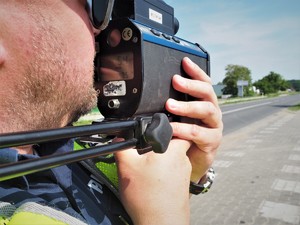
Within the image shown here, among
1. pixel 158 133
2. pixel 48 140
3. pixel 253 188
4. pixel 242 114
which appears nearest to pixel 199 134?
pixel 158 133

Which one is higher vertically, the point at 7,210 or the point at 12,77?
the point at 12,77

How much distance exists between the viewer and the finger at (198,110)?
1.25m

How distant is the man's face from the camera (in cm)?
95

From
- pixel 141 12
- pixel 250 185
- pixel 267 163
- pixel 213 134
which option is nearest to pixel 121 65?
pixel 141 12

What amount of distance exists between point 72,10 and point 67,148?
636 mm

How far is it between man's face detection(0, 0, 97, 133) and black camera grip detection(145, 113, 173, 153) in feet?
1.10

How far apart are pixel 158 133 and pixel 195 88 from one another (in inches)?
18.5

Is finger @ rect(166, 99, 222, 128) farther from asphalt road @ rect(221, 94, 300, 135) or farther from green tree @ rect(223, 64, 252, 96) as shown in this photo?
green tree @ rect(223, 64, 252, 96)

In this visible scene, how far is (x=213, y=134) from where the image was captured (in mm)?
1450

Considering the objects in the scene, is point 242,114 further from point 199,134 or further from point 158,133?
point 158,133

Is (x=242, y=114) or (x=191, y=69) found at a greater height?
(x=191, y=69)

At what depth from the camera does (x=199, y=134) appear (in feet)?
4.42

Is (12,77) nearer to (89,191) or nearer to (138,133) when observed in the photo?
(138,133)

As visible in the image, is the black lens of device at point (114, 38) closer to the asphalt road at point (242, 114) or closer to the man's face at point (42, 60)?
the man's face at point (42, 60)
